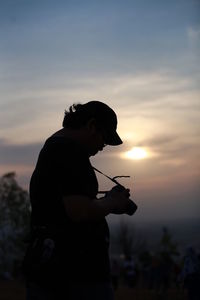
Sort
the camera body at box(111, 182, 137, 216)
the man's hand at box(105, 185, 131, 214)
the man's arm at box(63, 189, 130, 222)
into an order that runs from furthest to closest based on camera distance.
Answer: the camera body at box(111, 182, 137, 216) < the man's hand at box(105, 185, 131, 214) < the man's arm at box(63, 189, 130, 222)

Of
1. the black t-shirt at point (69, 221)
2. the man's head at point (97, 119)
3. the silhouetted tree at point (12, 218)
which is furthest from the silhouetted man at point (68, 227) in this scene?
the silhouetted tree at point (12, 218)

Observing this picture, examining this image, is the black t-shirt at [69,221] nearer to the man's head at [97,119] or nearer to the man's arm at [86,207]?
the man's arm at [86,207]

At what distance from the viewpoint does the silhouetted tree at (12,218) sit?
117ft

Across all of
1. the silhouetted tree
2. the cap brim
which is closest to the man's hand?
the cap brim

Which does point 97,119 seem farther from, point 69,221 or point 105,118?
point 69,221

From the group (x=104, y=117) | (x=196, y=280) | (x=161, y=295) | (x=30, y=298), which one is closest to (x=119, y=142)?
(x=104, y=117)

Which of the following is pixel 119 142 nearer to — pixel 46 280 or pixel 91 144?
pixel 91 144

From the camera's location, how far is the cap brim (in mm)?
3243

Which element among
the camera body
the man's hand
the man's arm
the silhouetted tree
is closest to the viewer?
the man's arm

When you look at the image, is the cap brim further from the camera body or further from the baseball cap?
the camera body

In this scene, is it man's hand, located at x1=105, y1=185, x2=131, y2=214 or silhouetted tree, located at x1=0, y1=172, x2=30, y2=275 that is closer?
man's hand, located at x1=105, y1=185, x2=131, y2=214

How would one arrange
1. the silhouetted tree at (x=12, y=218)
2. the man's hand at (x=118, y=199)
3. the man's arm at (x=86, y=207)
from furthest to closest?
1. the silhouetted tree at (x=12, y=218)
2. the man's hand at (x=118, y=199)
3. the man's arm at (x=86, y=207)

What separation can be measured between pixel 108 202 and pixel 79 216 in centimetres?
19

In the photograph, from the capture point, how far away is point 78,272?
116 inches
